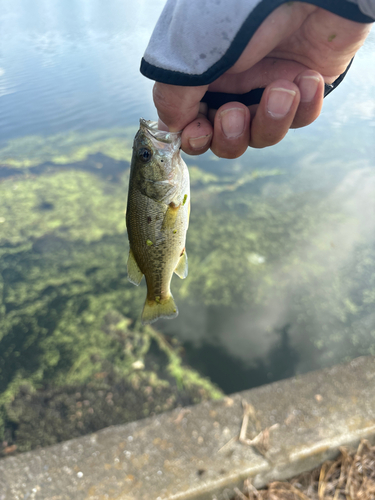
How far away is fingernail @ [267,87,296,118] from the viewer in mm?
1134

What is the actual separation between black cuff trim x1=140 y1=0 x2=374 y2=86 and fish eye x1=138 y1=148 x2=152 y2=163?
10.7 inches

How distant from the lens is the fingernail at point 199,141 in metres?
1.29

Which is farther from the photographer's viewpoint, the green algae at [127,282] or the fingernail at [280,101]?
the green algae at [127,282]

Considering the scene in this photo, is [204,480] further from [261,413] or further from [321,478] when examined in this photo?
[321,478]

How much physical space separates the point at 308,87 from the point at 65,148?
4808 mm

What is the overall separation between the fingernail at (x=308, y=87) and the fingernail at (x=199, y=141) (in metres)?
0.38

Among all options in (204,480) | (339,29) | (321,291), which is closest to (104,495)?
(204,480)

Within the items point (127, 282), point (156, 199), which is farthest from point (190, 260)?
point (156, 199)

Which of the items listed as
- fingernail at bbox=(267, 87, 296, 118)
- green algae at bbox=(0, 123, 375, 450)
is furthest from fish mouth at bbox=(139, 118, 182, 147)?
green algae at bbox=(0, 123, 375, 450)

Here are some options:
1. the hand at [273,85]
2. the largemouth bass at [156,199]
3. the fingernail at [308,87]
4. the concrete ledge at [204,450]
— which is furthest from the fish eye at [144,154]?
the concrete ledge at [204,450]

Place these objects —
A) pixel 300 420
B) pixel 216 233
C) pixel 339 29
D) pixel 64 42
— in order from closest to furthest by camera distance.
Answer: pixel 339 29, pixel 300 420, pixel 216 233, pixel 64 42

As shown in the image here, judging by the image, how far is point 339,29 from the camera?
1081 millimetres

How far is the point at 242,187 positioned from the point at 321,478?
3464mm

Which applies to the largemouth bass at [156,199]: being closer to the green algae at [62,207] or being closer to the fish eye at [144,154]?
the fish eye at [144,154]
